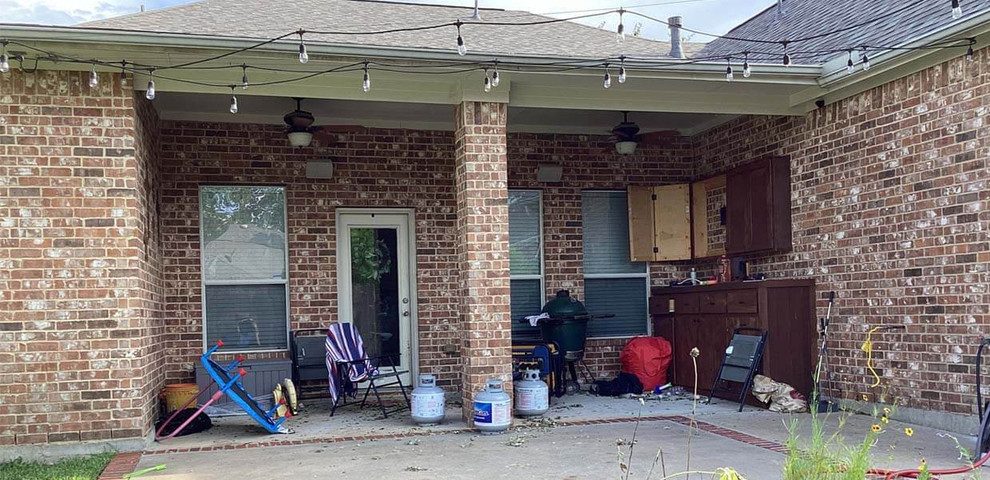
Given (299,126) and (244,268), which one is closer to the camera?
(299,126)

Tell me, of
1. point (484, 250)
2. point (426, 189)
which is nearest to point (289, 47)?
point (484, 250)

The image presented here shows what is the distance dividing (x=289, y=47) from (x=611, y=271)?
4754 millimetres

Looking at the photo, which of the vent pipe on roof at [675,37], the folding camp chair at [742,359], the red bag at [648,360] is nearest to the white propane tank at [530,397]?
the folding camp chair at [742,359]

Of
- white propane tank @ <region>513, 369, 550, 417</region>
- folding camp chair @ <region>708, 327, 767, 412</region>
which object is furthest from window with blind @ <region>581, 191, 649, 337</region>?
white propane tank @ <region>513, 369, 550, 417</region>

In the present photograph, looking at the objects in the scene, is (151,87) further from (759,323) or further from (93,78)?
(759,323)

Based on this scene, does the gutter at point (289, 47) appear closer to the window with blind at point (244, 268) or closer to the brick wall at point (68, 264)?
the brick wall at point (68, 264)

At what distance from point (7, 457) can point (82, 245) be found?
4.93ft

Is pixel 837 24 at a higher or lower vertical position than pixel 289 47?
higher

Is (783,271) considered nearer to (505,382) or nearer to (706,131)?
(706,131)

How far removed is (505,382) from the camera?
6727 millimetres

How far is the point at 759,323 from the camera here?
7.47m

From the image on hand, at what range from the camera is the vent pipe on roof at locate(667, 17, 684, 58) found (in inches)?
294

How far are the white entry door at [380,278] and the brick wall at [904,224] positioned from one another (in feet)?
12.3

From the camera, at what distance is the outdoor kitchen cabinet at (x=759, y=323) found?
746 centimetres
